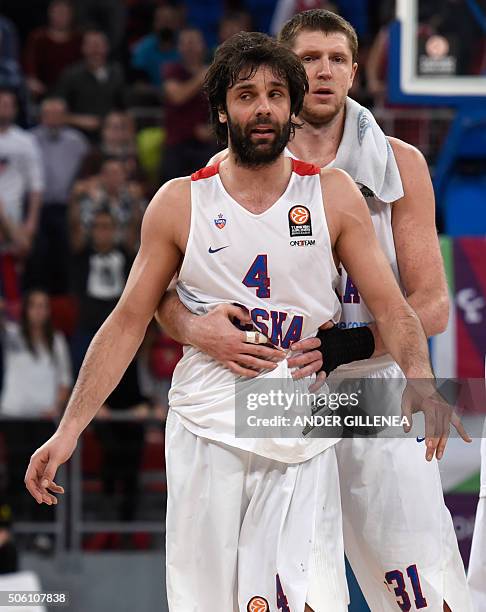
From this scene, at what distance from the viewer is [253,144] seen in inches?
161

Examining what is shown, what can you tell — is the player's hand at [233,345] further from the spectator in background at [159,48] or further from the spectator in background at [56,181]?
the spectator in background at [159,48]

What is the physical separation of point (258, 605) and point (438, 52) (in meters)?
5.10

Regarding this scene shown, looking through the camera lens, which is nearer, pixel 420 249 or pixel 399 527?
pixel 399 527

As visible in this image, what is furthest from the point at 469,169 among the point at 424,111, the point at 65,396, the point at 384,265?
the point at 384,265

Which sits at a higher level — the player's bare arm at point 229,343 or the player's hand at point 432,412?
the player's bare arm at point 229,343

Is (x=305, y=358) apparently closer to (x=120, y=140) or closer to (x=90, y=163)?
(x=90, y=163)

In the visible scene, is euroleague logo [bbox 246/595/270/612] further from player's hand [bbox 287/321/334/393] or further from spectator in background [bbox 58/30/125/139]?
spectator in background [bbox 58/30/125/139]

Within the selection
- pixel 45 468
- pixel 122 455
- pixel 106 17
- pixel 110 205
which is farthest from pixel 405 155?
pixel 106 17

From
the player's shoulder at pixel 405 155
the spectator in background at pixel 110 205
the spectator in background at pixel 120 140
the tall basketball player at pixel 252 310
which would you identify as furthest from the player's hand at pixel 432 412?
the spectator in background at pixel 120 140

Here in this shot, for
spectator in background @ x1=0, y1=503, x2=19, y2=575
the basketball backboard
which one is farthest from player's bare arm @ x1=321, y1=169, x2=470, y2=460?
the basketball backboard

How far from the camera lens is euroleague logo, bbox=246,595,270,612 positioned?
3.97m

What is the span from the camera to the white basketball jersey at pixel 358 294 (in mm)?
4602

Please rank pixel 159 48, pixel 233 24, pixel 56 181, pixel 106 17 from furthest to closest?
pixel 106 17 → pixel 159 48 → pixel 233 24 → pixel 56 181

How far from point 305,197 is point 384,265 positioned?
0.36 meters
